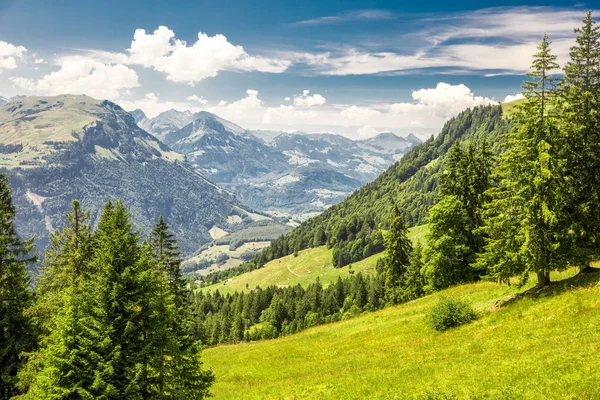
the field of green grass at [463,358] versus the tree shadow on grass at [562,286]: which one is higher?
the tree shadow on grass at [562,286]

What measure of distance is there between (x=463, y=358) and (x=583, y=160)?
694 inches

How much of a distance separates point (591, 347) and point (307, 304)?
12786 cm

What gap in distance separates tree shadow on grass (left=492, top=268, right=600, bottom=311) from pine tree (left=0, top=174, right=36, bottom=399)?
41639 mm

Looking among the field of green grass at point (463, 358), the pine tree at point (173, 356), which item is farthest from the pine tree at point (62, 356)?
the field of green grass at point (463, 358)

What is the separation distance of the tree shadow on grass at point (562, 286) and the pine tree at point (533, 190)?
1.41 metres

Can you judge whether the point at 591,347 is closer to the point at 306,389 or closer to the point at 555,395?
the point at 555,395

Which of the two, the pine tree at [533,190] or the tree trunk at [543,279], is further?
the tree trunk at [543,279]

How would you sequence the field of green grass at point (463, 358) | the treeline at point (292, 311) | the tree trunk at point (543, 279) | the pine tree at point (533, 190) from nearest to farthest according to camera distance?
the field of green grass at point (463, 358), the pine tree at point (533, 190), the tree trunk at point (543, 279), the treeline at point (292, 311)

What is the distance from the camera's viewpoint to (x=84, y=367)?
21.4 m

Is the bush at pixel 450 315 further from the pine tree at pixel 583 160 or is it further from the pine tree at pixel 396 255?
the pine tree at pixel 396 255

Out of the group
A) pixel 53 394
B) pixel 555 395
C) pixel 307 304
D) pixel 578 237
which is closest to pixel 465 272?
pixel 578 237

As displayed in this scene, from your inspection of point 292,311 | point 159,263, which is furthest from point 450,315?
point 292,311

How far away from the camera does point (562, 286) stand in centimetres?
2873

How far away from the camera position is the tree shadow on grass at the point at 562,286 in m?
27.7
